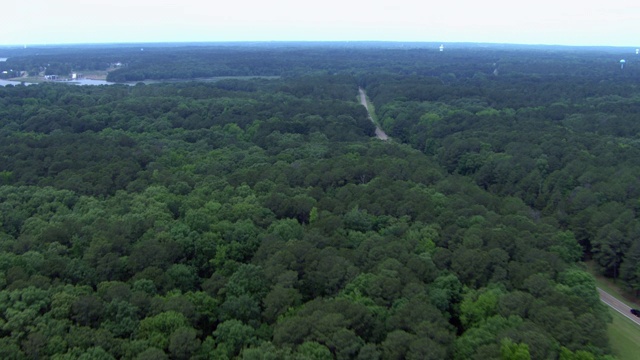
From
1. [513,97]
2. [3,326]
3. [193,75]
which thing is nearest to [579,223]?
[3,326]

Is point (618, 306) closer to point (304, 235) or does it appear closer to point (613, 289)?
point (613, 289)

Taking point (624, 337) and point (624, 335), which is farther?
point (624, 335)

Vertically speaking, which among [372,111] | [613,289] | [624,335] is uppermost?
[372,111]

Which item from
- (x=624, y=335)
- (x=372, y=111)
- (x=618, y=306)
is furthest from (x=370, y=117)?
(x=624, y=335)

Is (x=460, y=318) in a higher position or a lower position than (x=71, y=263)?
lower

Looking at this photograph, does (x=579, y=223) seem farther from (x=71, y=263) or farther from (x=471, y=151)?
(x=71, y=263)

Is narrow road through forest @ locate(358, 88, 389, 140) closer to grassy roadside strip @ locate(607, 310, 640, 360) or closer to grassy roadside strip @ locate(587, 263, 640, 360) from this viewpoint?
grassy roadside strip @ locate(587, 263, 640, 360)

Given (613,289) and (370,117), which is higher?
(370,117)

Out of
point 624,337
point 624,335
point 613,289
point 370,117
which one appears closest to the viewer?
point 624,337

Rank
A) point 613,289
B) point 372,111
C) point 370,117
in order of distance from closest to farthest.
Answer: point 613,289 < point 370,117 < point 372,111
